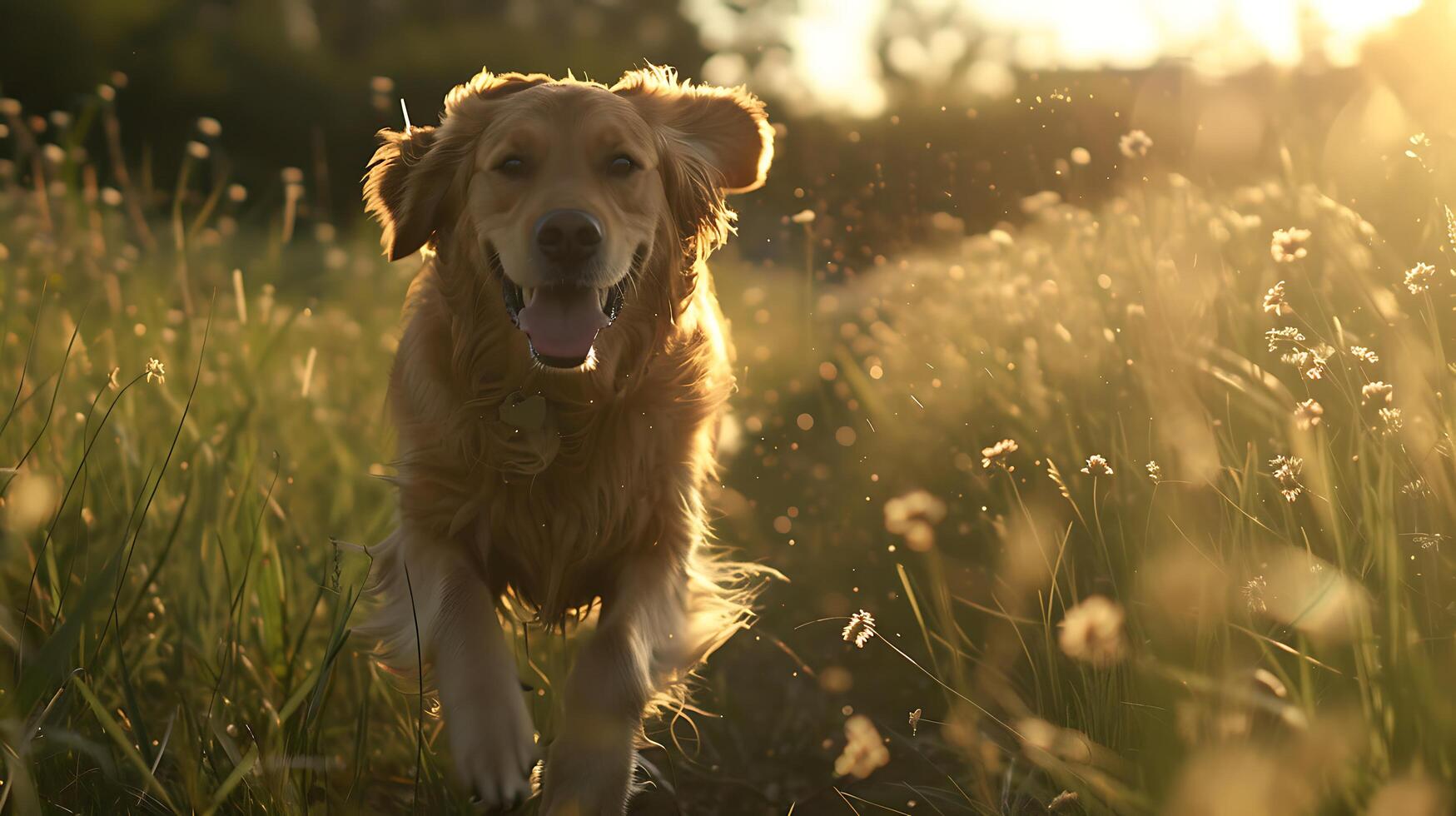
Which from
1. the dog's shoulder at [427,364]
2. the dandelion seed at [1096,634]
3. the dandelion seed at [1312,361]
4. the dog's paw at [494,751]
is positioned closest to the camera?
the dandelion seed at [1096,634]

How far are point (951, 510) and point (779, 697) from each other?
31.9 inches

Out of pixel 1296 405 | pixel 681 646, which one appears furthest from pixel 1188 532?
pixel 681 646

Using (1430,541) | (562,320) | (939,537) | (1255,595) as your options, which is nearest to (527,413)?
(562,320)

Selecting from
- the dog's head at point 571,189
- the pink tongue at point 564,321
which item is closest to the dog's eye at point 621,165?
the dog's head at point 571,189

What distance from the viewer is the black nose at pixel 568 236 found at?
2.60m

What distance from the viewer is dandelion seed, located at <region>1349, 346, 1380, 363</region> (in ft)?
6.90

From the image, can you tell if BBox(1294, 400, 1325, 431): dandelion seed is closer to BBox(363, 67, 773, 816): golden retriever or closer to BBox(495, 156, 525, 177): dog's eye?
BBox(363, 67, 773, 816): golden retriever

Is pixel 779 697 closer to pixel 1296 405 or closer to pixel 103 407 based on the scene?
pixel 1296 405

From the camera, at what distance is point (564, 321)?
2.71 meters

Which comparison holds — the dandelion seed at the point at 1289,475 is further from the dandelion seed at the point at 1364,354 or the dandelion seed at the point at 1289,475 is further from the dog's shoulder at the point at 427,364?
the dog's shoulder at the point at 427,364

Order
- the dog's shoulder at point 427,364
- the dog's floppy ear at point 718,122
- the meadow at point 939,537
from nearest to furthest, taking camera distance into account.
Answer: the meadow at point 939,537
the dog's shoulder at point 427,364
the dog's floppy ear at point 718,122

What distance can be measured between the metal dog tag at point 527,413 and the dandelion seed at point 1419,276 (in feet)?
6.27

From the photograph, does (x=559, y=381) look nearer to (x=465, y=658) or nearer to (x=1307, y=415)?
(x=465, y=658)

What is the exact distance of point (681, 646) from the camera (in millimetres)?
2850
